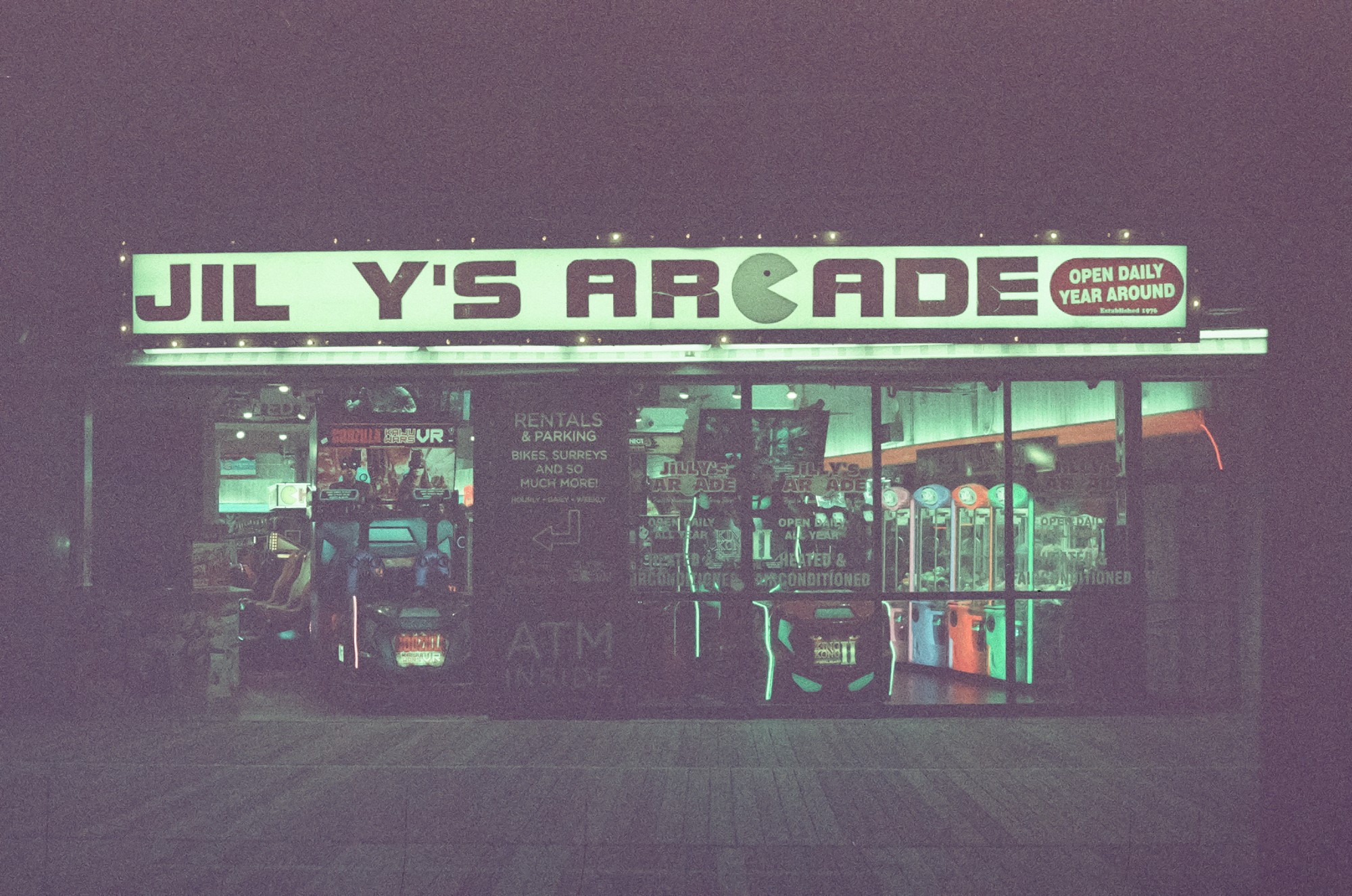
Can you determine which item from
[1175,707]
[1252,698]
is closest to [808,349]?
[1175,707]

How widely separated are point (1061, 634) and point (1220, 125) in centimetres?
412

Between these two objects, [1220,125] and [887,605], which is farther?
[887,605]

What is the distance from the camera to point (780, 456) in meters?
8.51

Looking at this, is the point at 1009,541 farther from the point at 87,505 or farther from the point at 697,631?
the point at 87,505

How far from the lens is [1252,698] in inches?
340

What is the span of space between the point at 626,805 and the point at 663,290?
3964 mm

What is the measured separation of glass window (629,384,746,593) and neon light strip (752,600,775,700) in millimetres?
229

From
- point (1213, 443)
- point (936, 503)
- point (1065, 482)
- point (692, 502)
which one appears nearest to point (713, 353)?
point (692, 502)

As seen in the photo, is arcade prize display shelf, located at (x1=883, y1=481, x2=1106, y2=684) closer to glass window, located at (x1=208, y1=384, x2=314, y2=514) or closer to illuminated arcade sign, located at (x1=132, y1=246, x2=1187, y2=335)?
illuminated arcade sign, located at (x1=132, y1=246, x2=1187, y2=335)

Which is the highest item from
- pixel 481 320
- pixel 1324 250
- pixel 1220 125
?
pixel 1220 125

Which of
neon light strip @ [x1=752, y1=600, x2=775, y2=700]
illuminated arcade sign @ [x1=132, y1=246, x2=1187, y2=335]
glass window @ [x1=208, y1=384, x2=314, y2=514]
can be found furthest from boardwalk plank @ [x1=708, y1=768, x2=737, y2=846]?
glass window @ [x1=208, y1=384, x2=314, y2=514]

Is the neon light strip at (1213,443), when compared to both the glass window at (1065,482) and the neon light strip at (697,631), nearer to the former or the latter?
the glass window at (1065,482)

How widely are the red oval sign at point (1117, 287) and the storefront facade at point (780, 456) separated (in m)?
0.02

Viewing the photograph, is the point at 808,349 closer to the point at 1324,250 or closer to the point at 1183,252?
the point at 1183,252
